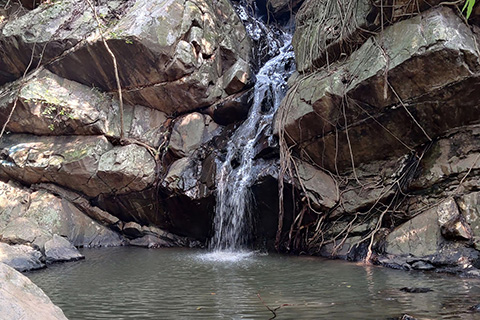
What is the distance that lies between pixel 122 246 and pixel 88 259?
2.14 metres

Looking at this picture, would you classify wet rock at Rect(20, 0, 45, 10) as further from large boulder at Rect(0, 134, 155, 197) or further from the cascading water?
the cascading water

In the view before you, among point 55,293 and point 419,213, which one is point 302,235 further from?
point 55,293

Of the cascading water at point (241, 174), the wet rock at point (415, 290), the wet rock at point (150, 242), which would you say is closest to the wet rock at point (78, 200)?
the wet rock at point (150, 242)

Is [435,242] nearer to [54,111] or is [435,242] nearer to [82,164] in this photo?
[82,164]

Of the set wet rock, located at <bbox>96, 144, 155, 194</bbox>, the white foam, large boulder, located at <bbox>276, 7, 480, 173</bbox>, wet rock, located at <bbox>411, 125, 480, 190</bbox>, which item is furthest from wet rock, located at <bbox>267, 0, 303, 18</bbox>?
the white foam

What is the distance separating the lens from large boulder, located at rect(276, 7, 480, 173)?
5324mm

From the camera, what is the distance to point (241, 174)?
305 inches

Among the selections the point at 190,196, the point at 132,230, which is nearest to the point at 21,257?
the point at 190,196

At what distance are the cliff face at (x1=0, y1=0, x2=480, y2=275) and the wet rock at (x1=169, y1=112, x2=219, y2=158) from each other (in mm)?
31

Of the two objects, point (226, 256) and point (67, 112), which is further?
point (67, 112)

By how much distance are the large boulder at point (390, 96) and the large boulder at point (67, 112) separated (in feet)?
13.6

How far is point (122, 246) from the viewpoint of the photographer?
8586 millimetres

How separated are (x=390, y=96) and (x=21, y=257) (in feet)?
20.3

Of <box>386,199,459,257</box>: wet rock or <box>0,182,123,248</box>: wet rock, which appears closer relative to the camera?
<box>386,199,459,257</box>: wet rock
